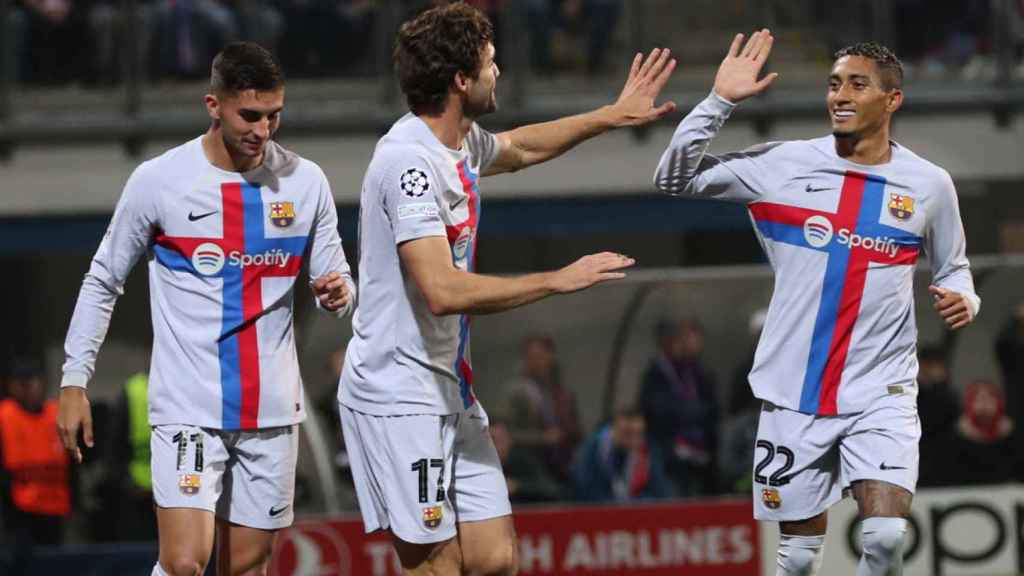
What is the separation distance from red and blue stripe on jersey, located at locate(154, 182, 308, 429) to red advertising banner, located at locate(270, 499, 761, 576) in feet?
16.1

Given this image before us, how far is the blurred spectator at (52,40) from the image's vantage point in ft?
43.8

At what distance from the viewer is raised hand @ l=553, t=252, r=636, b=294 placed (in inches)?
203

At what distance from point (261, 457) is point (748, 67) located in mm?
2048

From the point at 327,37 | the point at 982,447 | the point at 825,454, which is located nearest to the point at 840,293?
the point at 825,454

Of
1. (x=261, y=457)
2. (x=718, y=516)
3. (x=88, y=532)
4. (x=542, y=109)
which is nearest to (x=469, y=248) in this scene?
(x=261, y=457)

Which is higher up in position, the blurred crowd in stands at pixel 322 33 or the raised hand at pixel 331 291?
the blurred crowd in stands at pixel 322 33

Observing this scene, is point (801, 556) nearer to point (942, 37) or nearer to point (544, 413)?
point (544, 413)

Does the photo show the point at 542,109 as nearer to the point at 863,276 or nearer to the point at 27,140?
the point at 27,140

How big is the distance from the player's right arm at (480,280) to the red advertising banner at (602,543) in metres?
5.68

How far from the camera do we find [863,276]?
6.22m

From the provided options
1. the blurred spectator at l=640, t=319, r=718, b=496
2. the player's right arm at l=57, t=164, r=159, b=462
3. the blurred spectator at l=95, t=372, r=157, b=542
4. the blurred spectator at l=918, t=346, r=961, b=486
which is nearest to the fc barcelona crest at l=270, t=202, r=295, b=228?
the player's right arm at l=57, t=164, r=159, b=462

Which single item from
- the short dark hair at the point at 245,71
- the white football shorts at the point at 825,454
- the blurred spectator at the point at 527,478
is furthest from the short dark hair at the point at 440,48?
the blurred spectator at the point at 527,478

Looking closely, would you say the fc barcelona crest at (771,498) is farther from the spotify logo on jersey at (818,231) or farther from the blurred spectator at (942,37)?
the blurred spectator at (942,37)

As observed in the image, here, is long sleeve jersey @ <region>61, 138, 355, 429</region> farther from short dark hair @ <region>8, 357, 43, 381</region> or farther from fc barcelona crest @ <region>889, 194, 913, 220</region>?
short dark hair @ <region>8, 357, 43, 381</region>
